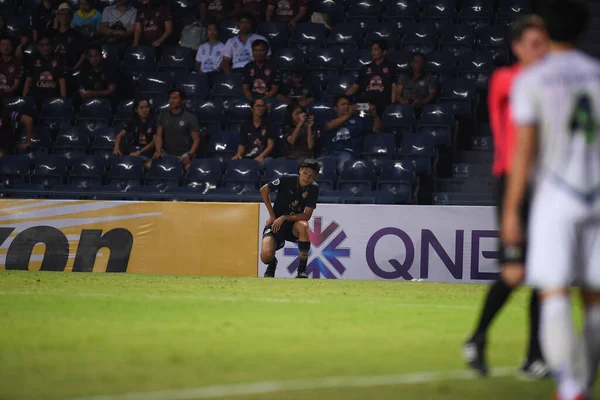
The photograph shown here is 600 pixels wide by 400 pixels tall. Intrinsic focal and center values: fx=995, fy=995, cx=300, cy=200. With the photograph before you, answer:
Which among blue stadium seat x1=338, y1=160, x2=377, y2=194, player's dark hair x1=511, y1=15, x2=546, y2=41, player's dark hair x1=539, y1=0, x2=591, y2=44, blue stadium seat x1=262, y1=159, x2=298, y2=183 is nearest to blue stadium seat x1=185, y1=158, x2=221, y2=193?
blue stadium seat x1=262, y1=159, x2=298, y2=183

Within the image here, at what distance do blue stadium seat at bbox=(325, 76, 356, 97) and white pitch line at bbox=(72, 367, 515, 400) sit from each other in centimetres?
1274

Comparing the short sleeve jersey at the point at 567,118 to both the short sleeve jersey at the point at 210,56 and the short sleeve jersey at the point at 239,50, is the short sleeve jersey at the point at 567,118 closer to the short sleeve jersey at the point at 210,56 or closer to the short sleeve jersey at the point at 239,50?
the short sleeve jersey at the point at 239,50

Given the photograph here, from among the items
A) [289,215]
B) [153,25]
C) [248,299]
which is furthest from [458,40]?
[248,299]

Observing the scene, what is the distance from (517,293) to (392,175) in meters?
4.24

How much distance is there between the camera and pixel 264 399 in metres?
5.36

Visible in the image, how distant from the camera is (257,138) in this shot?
17.9 m

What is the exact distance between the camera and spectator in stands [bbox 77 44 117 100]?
20031 mm

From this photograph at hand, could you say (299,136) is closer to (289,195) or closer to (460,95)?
(289,195)

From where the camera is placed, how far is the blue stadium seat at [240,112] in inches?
751

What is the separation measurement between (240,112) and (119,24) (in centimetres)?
378

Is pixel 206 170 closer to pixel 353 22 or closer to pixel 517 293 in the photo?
pixel 353 22

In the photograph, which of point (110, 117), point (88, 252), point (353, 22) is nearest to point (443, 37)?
point (353, 22)

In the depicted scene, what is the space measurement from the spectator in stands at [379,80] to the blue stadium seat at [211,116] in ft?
9.21

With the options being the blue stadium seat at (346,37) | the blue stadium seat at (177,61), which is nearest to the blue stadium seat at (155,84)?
the blue stadium seat at (177,61)
